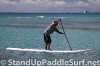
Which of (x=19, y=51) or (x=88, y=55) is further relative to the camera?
(x=19, y=51)

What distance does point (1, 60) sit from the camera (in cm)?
1225

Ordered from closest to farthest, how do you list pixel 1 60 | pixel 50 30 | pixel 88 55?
pixel 1 60
pixel 88 55
pixel 50 30

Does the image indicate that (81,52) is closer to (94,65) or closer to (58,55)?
(58,55)

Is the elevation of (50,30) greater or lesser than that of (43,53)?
greater

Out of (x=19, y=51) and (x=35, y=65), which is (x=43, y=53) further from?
(x=35, y=65)

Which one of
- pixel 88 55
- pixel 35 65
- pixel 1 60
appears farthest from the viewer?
pixel 88 55

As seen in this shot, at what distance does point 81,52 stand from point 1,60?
4579 millimetres

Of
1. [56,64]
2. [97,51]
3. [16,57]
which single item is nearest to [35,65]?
[56,64]

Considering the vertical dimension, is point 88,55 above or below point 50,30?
below

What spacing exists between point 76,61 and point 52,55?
74.8 inches

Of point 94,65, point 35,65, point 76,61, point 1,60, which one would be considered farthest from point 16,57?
point 94,65

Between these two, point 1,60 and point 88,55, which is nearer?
point 1,60

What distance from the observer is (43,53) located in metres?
14.1

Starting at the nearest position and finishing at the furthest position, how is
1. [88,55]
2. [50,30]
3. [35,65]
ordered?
[35,65] < [88,55] < [50,30]
